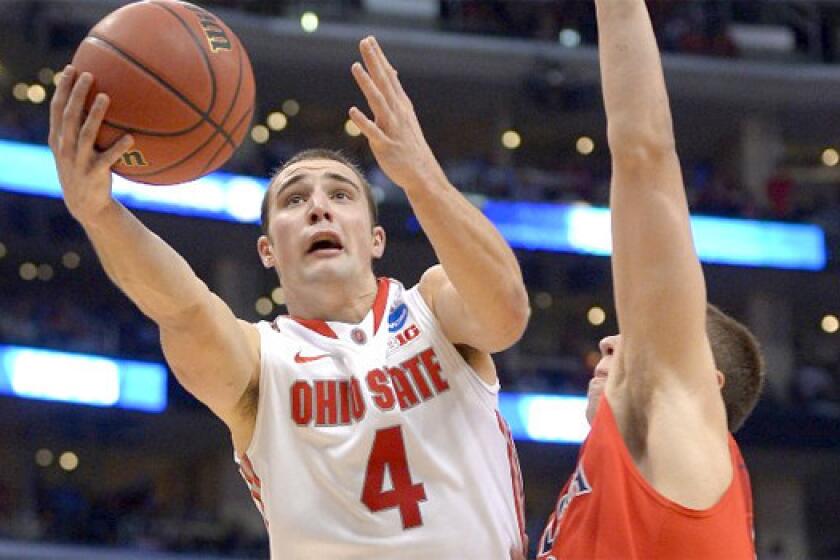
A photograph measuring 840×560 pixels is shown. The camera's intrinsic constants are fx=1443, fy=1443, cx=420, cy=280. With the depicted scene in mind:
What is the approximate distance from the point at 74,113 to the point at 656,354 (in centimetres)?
Result: 168

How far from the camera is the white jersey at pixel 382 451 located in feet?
13.6

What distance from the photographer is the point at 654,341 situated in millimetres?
3064

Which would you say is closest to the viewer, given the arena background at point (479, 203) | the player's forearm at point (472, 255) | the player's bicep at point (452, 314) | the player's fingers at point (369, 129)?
the player's fingers at point (369, 129)

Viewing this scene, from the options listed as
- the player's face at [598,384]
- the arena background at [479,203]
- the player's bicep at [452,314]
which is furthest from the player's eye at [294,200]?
the arena background at [479,203]

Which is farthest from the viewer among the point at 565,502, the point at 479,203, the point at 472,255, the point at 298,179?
the point at 479,203

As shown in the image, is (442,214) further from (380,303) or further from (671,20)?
(671,20)

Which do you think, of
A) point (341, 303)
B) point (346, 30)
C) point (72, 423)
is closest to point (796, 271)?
point (346, 30)

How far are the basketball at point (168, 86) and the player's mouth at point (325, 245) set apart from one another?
1.34 feet

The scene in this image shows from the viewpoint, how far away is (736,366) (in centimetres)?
355

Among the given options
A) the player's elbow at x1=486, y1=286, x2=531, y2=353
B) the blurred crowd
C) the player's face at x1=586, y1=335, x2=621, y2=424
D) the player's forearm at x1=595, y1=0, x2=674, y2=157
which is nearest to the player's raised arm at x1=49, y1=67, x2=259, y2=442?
the player's elbow at x1=486, y1=286, x2=531, y2=353

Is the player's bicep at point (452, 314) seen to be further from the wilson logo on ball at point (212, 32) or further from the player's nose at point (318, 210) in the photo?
the wilson logo on ball at point (212, 32)

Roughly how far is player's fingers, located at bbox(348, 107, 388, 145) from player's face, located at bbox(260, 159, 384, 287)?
0.60 metres

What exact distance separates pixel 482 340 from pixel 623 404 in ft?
3.48

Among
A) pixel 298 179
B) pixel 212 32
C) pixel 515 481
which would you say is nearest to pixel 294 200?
pixel 298 179
